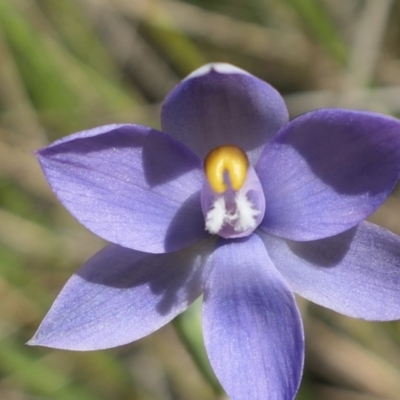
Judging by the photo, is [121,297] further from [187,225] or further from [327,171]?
[327,171]

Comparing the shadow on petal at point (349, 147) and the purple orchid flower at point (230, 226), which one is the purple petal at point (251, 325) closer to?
the purple orchid flower at point (230, 226)

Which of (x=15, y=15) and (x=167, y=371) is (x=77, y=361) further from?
(x=15, y=15)

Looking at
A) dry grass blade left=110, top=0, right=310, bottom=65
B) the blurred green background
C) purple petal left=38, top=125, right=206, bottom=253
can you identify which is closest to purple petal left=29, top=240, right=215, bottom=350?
purple petal left=38, top=125, right=206, bottom=253

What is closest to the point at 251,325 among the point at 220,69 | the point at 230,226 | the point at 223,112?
the point at 230,226

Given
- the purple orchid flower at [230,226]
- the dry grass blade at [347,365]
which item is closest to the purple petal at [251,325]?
the purple orchid flower at [230,226]

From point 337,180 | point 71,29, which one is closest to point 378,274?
point 337,180

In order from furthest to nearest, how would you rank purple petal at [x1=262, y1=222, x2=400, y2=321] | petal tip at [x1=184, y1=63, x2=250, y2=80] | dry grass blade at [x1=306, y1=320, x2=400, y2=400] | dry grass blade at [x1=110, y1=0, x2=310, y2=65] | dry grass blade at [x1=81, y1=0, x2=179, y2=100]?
dry grass blade at [x1=81, y1=0, x2=179, y2=100] < dry grass blade at [x1=110, y1=0, x2=310, y2=65] < dry grass blade at [x1=306, y1=320, x2=400, y2=400] < purple petal at [x1=262, y1=222, x2=400, y2=321] < petal tip at [x1=184, y1=63, x2=250, y2=80]

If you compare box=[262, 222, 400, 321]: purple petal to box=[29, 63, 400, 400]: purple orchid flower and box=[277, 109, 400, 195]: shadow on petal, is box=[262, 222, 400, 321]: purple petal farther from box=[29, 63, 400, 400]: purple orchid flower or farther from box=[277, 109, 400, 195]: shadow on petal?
box=[277, 109, 400, 195]: shadow on petal
